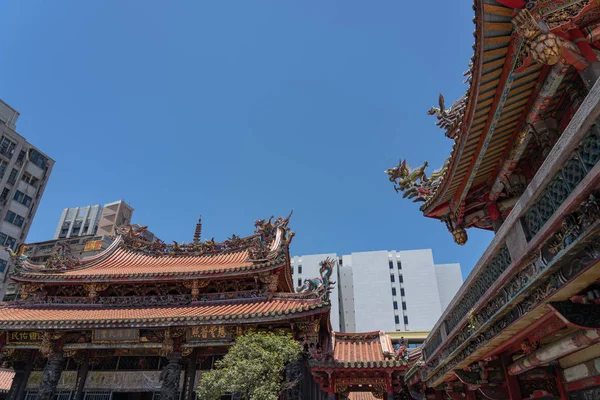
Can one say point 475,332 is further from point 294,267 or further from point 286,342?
point 294,267

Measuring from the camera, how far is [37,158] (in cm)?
4778

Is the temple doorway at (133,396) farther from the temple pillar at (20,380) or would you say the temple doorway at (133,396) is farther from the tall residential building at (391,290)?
the tall residential building at (391,290)

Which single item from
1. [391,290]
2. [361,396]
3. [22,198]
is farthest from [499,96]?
[391,290]

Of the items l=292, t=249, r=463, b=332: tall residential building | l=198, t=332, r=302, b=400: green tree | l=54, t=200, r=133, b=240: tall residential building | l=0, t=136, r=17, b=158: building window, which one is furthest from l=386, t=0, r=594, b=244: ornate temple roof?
l=54, t=200, r=133, b=240: tall residential building

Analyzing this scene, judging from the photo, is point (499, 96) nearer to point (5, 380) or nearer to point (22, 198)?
point (5, 380)

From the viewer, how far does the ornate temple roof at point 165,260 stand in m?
15.2

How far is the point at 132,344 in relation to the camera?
1343cm

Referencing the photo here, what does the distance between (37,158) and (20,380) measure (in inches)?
1650

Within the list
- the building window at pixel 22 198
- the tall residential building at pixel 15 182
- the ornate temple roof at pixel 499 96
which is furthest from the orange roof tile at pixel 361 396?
the building window at pixel 22 198

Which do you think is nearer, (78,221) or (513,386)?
(513,386)

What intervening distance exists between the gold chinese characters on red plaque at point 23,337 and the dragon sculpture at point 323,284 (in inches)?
391

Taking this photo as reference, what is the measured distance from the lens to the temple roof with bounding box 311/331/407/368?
11570 millimetres

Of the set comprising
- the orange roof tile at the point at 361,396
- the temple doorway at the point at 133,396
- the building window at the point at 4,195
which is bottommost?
the temple doorway at the point at 133,396

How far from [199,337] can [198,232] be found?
29.4 ft
